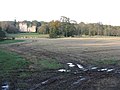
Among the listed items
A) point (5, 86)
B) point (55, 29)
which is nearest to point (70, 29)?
point (55, 29)

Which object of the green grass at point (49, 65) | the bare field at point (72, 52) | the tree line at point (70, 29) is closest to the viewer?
the green grass at point (49, 65)

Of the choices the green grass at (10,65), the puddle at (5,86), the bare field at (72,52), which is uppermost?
the puddle at (5,86)

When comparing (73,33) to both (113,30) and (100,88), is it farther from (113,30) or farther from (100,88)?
(100,88)

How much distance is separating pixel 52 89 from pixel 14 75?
5077 mm

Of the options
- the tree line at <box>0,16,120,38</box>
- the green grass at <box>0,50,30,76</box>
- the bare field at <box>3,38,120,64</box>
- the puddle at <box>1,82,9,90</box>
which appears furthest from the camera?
the tree line at <box>0,16,120,38</box>

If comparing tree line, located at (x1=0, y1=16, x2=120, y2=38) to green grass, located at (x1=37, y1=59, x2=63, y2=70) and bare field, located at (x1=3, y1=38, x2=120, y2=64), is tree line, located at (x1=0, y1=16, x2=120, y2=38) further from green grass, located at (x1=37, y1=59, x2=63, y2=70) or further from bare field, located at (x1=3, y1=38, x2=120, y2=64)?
green grass, located at (x1=37, y1=59, x2=63, y2=70)

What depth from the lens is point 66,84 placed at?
583 inches

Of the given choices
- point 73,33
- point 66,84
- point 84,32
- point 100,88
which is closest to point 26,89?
point 66,84

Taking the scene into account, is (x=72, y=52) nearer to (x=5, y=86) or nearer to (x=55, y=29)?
(x=5, y=86)

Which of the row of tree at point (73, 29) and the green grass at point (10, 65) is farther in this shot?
the row of tree at point (73, 29)

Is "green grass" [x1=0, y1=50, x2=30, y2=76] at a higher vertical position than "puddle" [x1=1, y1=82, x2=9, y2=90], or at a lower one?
lower

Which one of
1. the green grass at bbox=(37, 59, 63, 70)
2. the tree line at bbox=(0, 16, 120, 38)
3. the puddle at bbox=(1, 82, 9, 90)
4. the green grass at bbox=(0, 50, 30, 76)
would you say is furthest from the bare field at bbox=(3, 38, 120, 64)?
the tree line at bbox=(0, 16, 120, 38)

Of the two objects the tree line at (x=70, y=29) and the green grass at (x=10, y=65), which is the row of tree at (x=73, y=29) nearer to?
the tree line at (x=70, y=29)

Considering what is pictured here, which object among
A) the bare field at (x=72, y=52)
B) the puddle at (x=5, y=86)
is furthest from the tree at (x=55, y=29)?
the puddle at (x=5, y=86)
